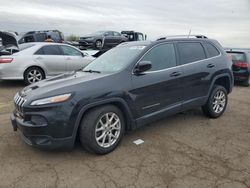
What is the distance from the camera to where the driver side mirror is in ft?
13.8

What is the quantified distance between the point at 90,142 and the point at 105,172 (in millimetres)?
486

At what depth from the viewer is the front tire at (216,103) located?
5613 millimetres

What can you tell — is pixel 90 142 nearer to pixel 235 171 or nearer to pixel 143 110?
pixel 143 110

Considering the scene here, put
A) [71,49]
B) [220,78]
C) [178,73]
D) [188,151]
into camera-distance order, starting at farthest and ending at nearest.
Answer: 1. [71,49]
2. [220,78]
3. [178,73]
4. [188,151]

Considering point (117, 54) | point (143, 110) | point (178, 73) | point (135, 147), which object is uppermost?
point (117, 54)

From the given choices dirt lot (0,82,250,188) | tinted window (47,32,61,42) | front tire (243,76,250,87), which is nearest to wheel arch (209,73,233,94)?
dirt lot (0,82,250,188)

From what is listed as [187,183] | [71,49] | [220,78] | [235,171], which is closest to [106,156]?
[187,183]

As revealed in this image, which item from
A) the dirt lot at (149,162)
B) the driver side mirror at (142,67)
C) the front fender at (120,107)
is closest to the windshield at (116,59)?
the driver side mirror at (142,67)

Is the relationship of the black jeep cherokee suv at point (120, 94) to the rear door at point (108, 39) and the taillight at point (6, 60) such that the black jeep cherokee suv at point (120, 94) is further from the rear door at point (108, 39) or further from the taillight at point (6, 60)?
the rear door at point (108, 39)

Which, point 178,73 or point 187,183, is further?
point 178,73

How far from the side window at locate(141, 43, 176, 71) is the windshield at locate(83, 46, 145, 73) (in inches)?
8.0

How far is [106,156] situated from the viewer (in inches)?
155

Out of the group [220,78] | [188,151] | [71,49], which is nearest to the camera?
[188,151]

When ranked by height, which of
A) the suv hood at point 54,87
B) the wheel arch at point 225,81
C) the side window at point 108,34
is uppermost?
the side window at point 108,34
